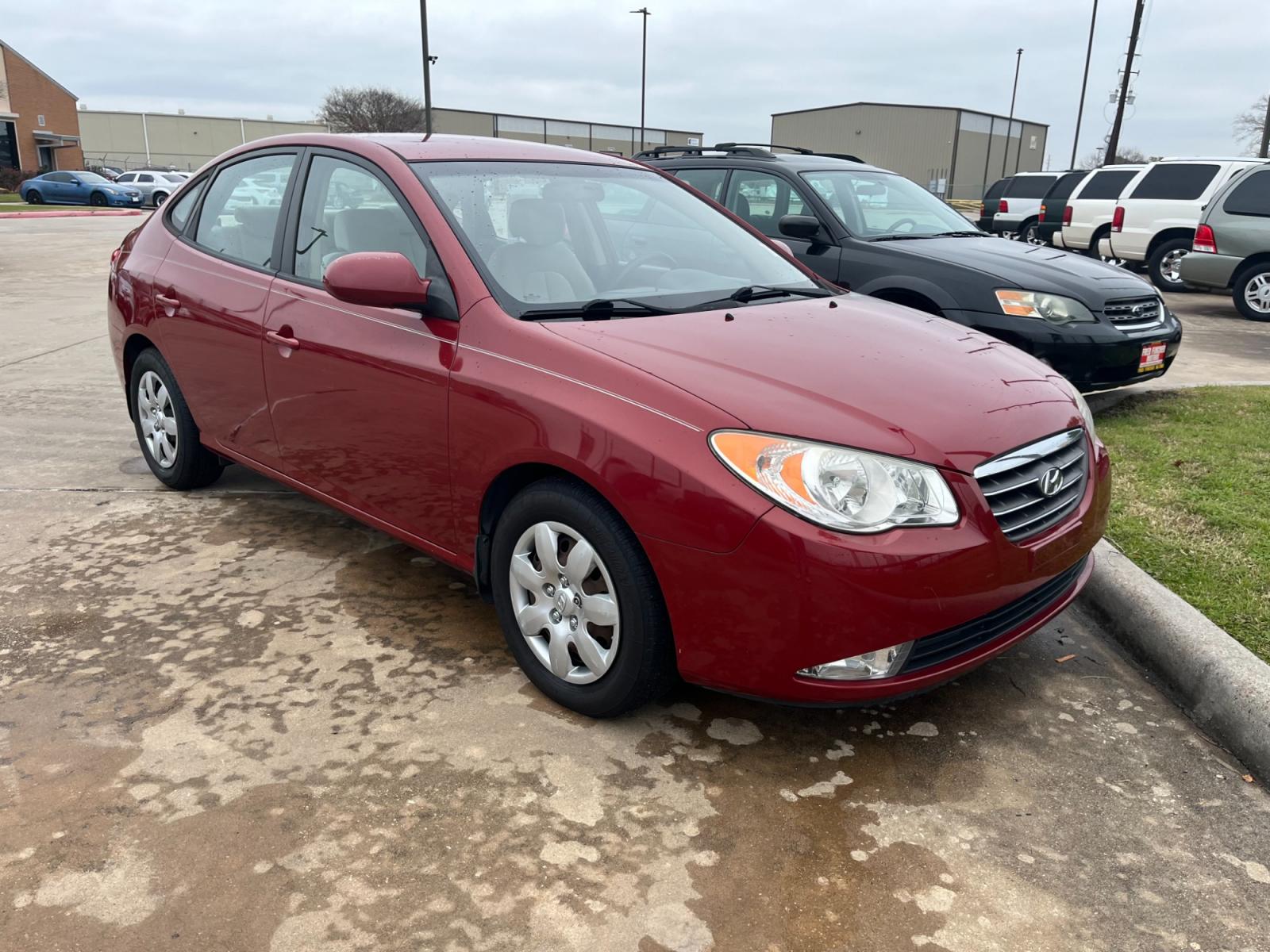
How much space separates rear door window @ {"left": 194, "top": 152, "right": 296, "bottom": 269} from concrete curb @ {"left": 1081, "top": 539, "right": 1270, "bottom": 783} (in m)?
3.39

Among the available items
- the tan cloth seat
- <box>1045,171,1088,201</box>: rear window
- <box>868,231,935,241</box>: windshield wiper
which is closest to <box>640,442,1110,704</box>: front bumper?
the tan cloth seat

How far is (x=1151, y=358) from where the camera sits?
20.4 ft

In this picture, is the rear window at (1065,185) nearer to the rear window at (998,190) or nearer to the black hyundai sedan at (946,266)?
the rear window at (998,190)

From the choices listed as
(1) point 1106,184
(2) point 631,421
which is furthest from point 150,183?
(2) point 631,421

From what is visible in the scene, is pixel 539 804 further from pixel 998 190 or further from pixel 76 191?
pixel 76 191

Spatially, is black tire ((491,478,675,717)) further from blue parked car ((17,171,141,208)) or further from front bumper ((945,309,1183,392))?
blue parked car ((17,171,141,208))

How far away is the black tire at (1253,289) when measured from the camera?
11.5 meters

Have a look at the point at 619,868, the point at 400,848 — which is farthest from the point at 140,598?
the point at 619,868

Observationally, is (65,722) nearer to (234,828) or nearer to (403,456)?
(234,828)

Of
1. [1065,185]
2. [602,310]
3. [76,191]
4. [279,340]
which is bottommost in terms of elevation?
[76,191]

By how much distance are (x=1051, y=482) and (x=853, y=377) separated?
62 centimetres

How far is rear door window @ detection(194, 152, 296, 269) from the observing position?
13.1ft

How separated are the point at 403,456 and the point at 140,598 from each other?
122 cm

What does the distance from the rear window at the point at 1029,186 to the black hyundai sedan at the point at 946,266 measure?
17.2m
